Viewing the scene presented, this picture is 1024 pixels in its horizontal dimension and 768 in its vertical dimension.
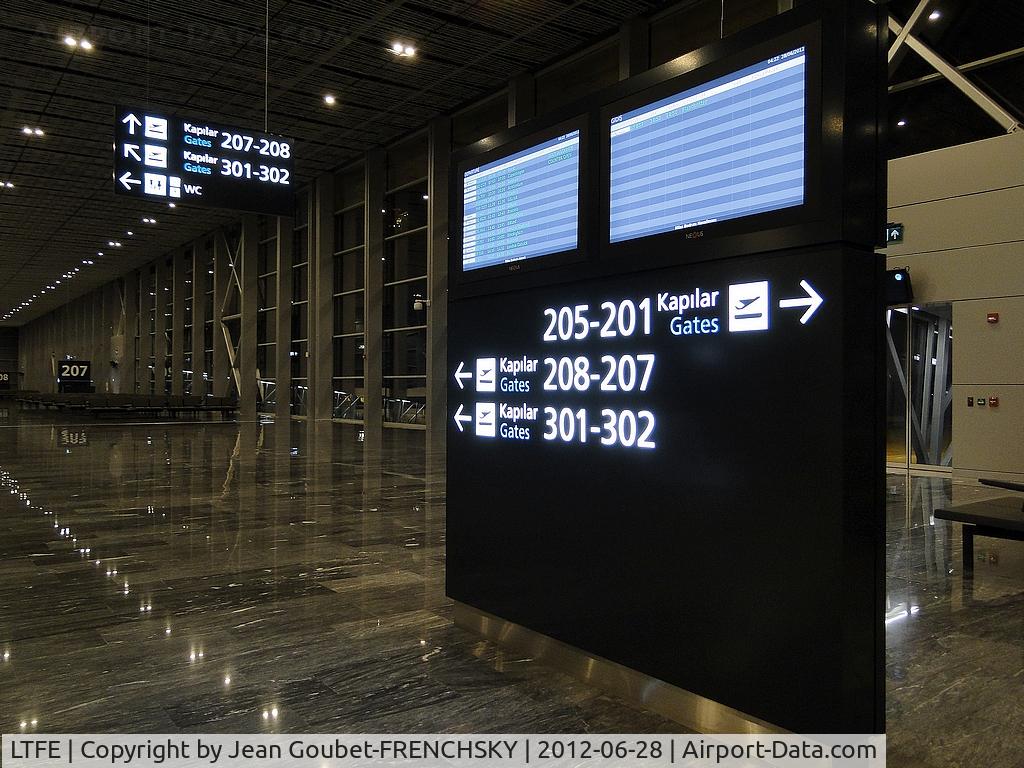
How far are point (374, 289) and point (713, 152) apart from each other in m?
20.7

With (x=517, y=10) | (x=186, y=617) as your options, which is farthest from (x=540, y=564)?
(x=517, y=10)

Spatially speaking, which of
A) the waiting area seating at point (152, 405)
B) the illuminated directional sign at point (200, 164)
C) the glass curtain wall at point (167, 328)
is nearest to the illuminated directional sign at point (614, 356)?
the illuminated directional sign at point (200, 164)

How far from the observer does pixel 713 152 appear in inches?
113

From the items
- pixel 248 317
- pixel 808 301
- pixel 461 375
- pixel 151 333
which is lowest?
pixel 461 375

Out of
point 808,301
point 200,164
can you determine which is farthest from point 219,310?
point 808,301

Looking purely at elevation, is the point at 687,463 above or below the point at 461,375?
below

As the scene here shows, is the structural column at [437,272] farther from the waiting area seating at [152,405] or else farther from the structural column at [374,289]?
the waiting area seating at [152,405]

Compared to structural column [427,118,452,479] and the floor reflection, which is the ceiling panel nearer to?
structural column [427,118,452,479]

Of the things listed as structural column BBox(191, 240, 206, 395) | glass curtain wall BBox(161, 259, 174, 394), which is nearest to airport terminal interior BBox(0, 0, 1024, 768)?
structural column BBox(191, 240, 206, 395)

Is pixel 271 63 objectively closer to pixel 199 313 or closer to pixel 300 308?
pixel 300 308

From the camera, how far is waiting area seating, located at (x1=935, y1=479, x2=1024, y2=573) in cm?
529

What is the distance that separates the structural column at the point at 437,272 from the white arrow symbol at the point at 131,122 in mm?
10303

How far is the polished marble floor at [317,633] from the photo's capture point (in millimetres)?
3041

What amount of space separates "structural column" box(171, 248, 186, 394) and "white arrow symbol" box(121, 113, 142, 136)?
96.2ft
